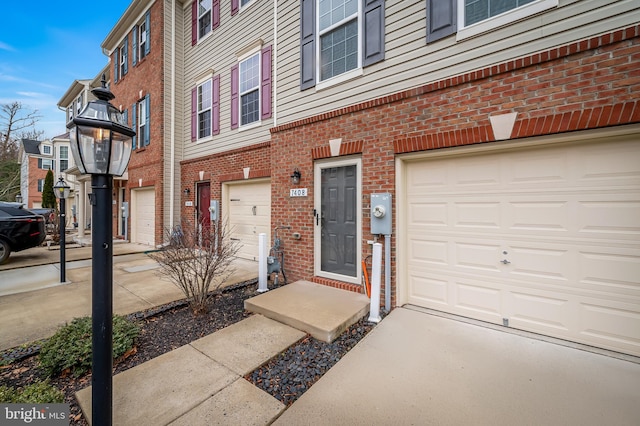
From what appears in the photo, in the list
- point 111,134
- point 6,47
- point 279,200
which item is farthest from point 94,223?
point 6,47

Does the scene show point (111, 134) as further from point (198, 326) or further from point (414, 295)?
point (414, 295)

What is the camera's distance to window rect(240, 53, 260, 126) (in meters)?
6.56

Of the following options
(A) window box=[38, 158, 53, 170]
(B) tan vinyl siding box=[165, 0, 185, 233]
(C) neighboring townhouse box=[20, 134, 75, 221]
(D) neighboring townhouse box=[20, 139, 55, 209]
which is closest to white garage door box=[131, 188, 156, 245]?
(B) tan vinyl siding box=[165, 0, 185, 233]

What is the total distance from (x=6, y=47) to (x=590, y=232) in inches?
1090

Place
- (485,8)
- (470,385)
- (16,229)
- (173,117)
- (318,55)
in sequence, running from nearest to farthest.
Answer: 1. (470,385)
2. (485,8)
3. (318,55)
4. (16,229)
5. (173,117)

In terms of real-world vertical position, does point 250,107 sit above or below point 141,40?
below

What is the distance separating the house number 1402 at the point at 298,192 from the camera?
15.4ft

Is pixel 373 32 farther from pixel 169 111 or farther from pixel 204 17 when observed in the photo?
pixel 169 111

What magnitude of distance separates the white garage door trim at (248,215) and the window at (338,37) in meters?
2.76

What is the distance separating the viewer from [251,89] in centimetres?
665

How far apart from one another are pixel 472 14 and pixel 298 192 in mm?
3494

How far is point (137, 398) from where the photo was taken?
78.9 inches

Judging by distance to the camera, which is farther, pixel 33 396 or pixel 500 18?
pixel 500 18

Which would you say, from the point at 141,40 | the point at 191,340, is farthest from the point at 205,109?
the point at 191,340
